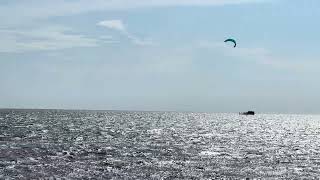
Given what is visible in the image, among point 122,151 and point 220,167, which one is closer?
point 220,167

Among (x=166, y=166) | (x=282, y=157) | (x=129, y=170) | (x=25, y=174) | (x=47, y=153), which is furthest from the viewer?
(x=282, y=157)

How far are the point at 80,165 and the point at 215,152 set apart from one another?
22349 mm

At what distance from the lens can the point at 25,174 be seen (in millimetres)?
43375

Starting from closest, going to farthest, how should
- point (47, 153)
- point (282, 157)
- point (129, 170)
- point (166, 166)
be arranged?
1. point (129, 170)
2. point (166, 166)
3. point (47, 153)
4. point (282, 157)

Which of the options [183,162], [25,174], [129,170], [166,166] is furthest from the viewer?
[183,162]

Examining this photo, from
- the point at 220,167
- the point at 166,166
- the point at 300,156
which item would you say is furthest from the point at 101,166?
the point at 300,156

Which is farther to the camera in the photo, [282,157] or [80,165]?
[282,157]

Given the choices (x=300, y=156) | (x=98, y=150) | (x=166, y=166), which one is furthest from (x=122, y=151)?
(x=300, y=156)

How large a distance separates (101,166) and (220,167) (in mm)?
11075

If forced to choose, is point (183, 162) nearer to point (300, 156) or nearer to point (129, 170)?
point (129, 170)

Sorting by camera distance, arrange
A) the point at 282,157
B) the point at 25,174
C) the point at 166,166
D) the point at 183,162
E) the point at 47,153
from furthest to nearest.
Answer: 1. the point at 282,157
2. the point at 47,153
3. the point at 183,162
4. the point at 166,166
5. the point at 25,174

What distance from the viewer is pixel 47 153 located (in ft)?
195

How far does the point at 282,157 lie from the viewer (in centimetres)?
6341

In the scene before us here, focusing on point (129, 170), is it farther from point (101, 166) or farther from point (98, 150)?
point (98, 150)
